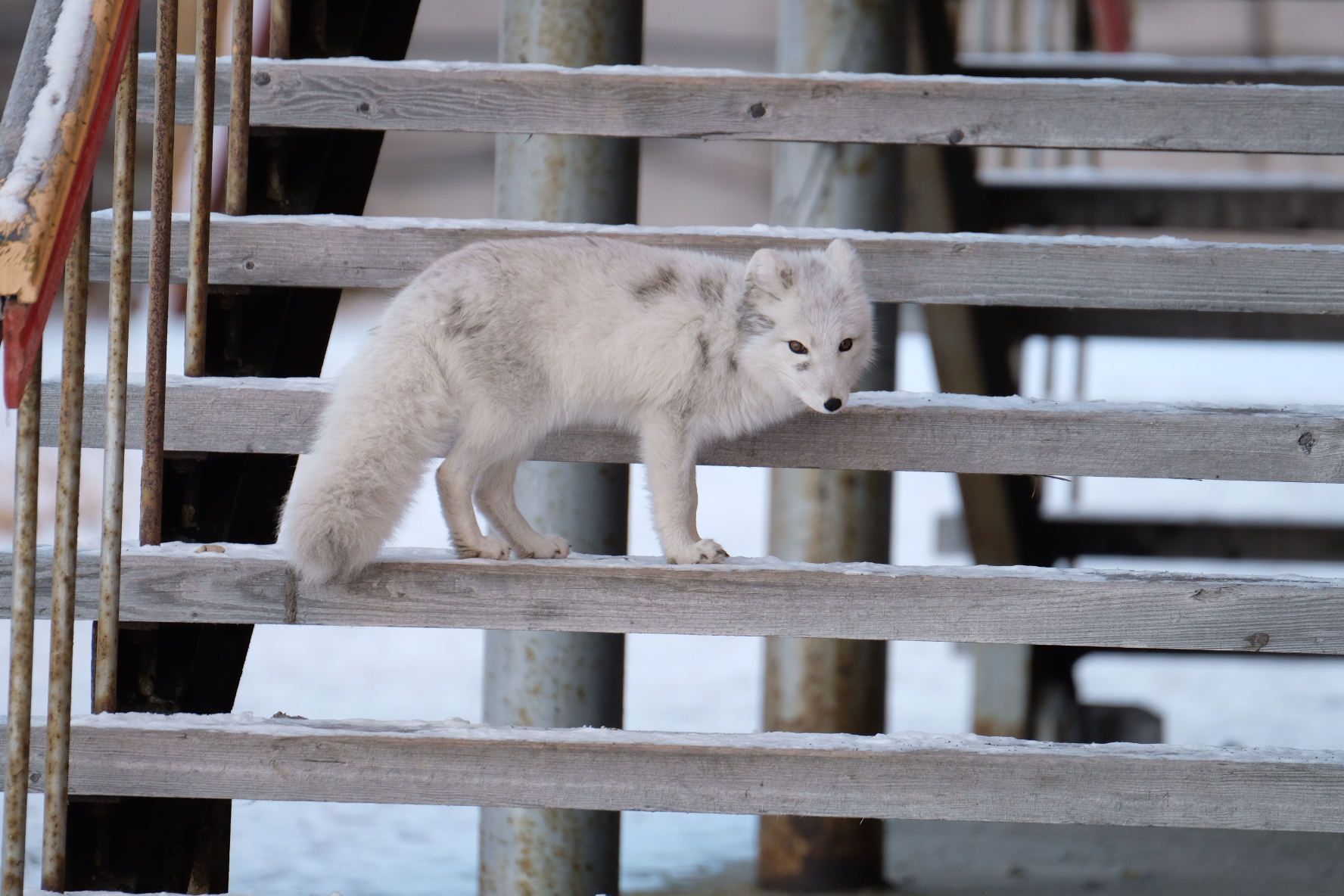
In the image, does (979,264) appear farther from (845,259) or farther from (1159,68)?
(1159,68)

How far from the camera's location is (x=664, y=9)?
21.7ft

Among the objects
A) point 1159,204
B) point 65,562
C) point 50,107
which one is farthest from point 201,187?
point 1159,204

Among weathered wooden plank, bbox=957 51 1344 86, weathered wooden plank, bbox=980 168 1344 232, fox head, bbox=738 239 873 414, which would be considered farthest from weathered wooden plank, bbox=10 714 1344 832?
weathered wooden plank, bbox=980 168 1344 232

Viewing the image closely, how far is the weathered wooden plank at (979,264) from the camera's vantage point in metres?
2.07

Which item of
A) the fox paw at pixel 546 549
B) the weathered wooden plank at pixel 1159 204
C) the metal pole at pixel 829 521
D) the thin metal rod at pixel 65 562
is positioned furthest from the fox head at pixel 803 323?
the weathered wooden plank at pixel 1159 204

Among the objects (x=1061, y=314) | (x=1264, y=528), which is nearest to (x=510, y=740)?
(x=1061, y=314)

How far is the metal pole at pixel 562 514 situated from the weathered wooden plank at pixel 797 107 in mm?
414

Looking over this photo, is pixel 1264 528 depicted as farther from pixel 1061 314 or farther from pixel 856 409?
pixel 856 409

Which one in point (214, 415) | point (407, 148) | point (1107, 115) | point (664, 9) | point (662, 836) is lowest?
point (662, 836)

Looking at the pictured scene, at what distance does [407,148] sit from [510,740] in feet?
17.9

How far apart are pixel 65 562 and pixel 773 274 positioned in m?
1.01

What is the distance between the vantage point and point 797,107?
219 centimetres

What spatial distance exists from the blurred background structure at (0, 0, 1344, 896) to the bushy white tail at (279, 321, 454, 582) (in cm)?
45

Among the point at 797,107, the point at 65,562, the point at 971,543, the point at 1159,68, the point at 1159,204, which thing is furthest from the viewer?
the point at 971,543
